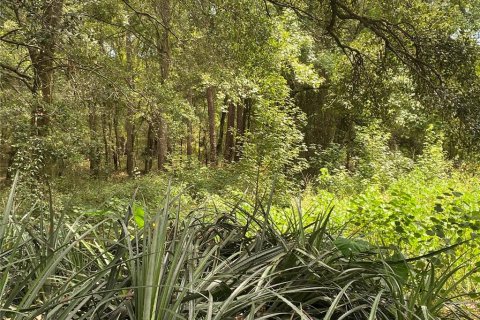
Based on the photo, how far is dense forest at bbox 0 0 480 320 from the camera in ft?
5.38

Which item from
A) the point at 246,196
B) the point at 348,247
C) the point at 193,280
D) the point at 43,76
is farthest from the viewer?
the point at 43,76

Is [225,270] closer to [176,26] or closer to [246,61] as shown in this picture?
[246,61]

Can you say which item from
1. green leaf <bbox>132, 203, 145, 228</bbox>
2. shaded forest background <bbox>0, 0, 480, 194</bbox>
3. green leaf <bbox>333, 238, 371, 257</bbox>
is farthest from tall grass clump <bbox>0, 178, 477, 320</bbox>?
shaded forest background <bbox>0, 0, 480, 194</bbox>

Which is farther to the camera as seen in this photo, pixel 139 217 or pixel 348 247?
pixel 139 217

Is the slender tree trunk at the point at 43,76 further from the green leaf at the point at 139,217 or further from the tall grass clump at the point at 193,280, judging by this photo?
the tall grass clump at the point at 193,280

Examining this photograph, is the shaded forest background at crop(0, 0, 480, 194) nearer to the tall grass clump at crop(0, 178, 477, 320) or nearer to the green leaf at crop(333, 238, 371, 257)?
the green leaf at crop(333, 238, 371, 257)

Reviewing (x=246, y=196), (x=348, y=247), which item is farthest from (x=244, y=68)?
(x=348, y=247)

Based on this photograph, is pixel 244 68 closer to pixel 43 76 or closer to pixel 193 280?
pixel 43 76

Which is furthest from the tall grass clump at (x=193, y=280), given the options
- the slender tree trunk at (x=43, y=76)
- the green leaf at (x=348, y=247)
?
the slender tree trunk at (x=43, y=76)

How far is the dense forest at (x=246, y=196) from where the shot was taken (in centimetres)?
164

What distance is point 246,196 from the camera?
15.6ft

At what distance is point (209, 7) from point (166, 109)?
5.21 metres

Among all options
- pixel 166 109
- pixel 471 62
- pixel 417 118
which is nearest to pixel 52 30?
pixel 471 62

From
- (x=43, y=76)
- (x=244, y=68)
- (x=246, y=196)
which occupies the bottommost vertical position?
(x=246, y=196)
